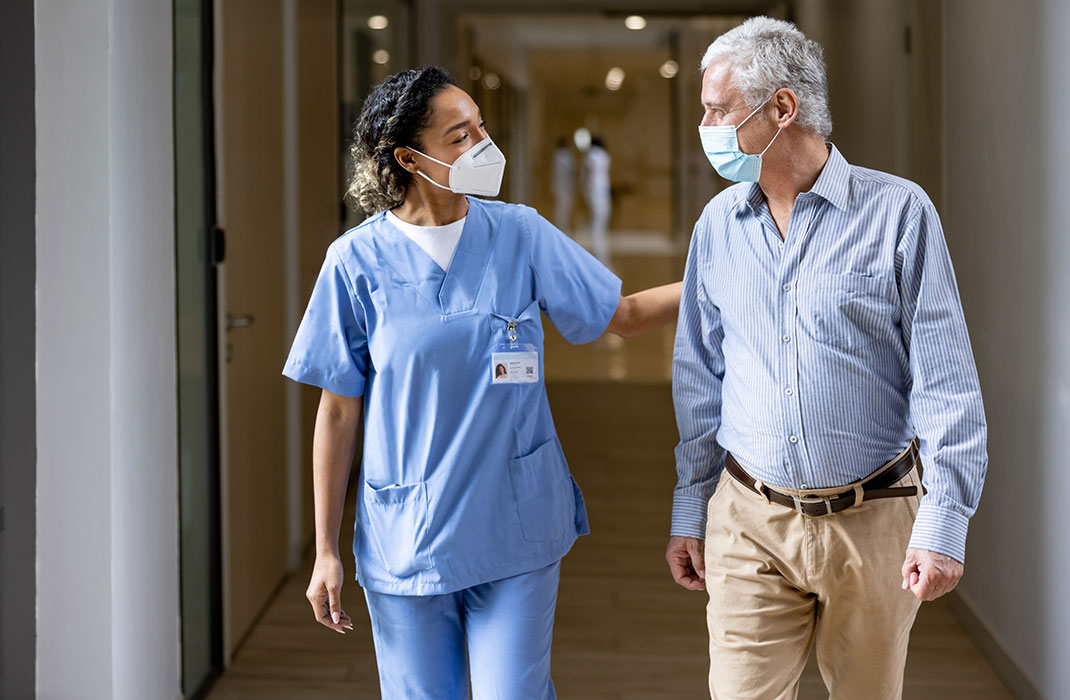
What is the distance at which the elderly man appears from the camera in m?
1.51

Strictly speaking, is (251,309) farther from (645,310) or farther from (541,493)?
(541,493)

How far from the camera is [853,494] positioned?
1.58m

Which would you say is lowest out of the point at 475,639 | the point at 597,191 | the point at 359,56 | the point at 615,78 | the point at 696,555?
the point at 475,639

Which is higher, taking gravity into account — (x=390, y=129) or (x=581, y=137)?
(x=581, y=137)

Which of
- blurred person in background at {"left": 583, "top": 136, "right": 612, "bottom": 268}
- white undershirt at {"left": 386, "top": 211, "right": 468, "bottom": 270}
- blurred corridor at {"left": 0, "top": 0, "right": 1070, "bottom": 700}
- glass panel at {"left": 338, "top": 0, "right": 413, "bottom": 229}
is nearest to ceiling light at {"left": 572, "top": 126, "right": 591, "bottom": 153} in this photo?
blurred person in background at {"left": 583, "top": 136, "right": 612, "bottom": 268}

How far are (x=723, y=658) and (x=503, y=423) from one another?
49 cm

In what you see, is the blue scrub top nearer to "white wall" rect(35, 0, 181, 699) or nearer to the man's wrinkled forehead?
the man's wrinkled forehead

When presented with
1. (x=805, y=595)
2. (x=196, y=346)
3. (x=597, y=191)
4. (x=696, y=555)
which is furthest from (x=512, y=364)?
(x=597, y=191)

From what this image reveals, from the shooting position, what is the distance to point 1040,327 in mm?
2602

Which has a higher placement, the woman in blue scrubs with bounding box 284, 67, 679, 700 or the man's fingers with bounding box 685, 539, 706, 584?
the woman in blue scrubs with bounding box 284, 67, 679, 700

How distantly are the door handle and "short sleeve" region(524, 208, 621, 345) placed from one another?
4.68 ft

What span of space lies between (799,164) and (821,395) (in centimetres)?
34

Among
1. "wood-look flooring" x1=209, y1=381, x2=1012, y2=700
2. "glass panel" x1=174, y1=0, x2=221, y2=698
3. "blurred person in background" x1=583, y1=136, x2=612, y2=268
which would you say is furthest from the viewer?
"blurred person in background" x1=583, y1=136, x2=612, y2=268

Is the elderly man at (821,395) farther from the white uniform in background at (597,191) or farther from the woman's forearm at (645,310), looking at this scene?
the white uniform in background at (597,191)
